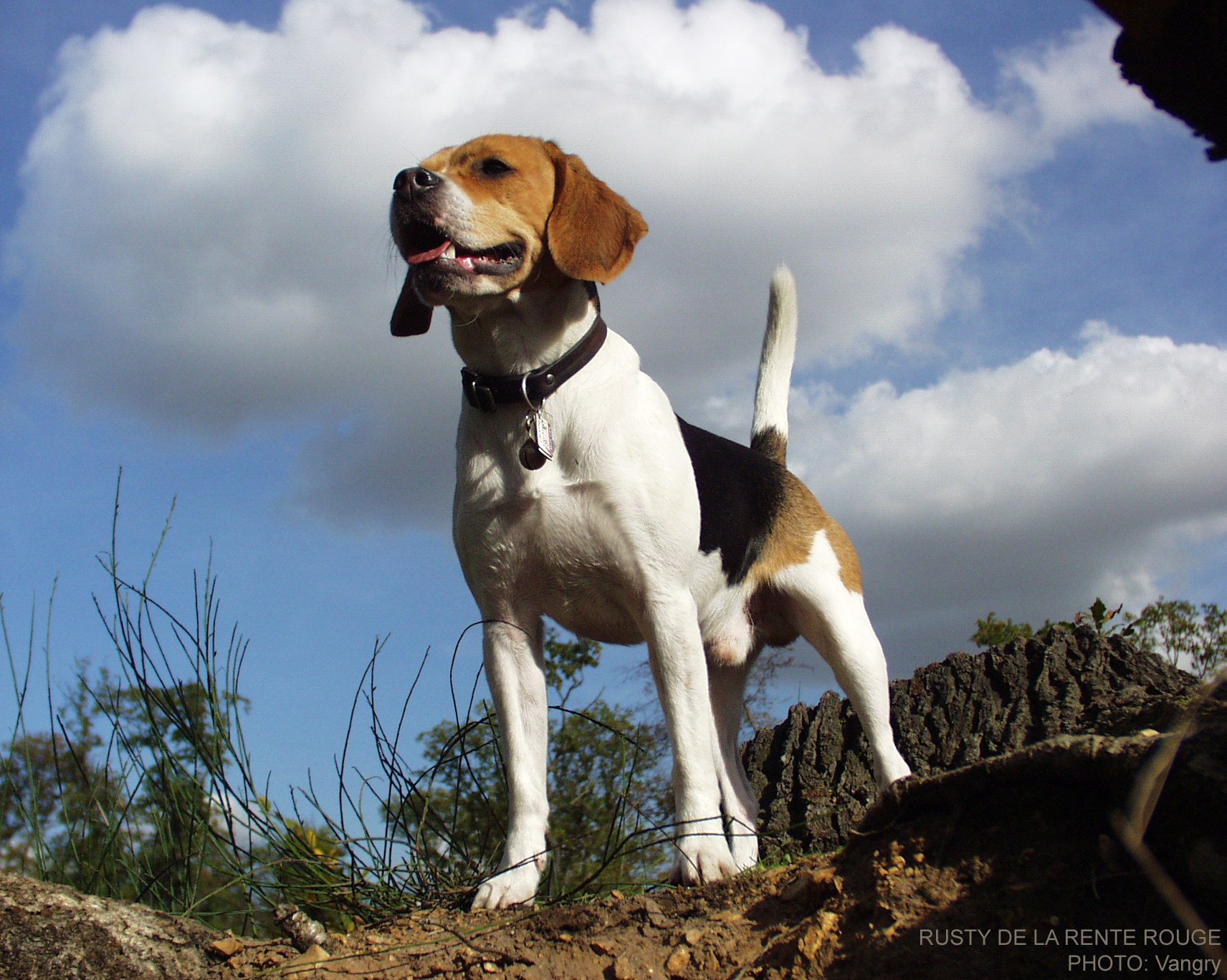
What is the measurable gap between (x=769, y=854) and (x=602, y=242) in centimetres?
319

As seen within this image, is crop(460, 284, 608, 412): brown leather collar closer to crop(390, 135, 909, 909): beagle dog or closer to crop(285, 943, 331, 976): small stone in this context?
crop(390, 135, 909, 909): beagle dog

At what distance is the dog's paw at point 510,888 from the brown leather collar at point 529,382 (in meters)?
1.64

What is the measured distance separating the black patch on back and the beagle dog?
0.10 meters

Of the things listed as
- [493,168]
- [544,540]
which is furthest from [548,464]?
[493,168]

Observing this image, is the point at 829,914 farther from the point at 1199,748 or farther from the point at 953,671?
the point at 953,671

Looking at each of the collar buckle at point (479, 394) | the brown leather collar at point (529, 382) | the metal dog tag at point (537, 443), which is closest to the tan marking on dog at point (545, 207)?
the brown leather collar at point (529, 382)

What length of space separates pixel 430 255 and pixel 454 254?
9 cm

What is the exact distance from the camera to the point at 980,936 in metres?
2.00

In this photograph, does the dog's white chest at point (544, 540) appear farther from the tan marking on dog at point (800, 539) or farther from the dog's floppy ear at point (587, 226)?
the tan marking on dog at point (800, 539)

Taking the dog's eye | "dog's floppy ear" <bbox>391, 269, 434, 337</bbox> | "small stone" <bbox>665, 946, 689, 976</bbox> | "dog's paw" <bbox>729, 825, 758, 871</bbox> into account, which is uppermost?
the dog's eye

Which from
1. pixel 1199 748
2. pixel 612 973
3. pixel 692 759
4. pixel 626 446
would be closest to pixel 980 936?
pixel 1199 748

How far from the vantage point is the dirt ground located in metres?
1.87

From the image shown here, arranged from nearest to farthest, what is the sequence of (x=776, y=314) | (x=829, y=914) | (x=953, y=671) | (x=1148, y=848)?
(x=1148, y=848), (x=829, y=914), (x=776, y=314), (x=953, y=671)

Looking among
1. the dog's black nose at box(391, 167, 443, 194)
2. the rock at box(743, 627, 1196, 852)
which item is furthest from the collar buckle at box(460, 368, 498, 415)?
the rock at box(743, 627, 1196, 852)
